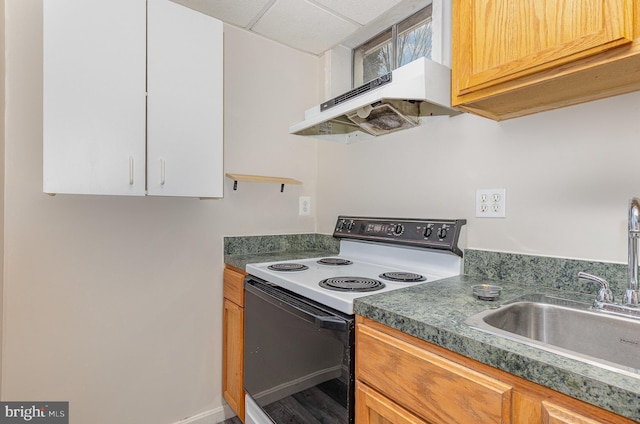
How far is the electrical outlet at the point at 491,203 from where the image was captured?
1.34m

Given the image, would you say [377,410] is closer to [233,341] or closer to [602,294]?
[602,294]

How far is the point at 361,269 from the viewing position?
1626mm

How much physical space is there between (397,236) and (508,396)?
99 cm

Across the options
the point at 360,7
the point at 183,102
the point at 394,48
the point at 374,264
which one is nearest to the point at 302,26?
the point at 360,7

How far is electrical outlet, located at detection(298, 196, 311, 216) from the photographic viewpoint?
2262 millimetres

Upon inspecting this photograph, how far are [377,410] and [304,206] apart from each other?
4.91 feet

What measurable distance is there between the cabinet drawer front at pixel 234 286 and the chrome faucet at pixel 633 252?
5.01ft

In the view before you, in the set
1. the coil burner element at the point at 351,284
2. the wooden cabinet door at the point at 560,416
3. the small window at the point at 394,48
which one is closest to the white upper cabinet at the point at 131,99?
the coil burner element at the point at 351,284

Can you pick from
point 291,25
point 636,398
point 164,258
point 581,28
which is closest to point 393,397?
point 636,398

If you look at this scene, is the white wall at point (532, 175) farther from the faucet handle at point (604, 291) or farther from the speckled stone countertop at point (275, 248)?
the speckled stone countertop at point (275, 248)

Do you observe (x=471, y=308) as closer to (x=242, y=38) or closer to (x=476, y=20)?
(x=476, y=20)

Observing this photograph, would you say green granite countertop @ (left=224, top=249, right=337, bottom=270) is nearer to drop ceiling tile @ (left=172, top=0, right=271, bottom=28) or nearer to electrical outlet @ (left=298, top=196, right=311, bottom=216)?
electrical outlet @ (left=298, top=196, right=311, bottom=216)

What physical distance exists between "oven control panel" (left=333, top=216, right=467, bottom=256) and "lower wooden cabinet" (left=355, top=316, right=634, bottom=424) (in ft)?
2.01

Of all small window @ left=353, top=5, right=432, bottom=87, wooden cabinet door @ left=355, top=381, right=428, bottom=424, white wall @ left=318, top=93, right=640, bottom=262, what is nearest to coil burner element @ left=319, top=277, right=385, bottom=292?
wooden cabinet door @ left=355, top=381, right=428, bottom=424
